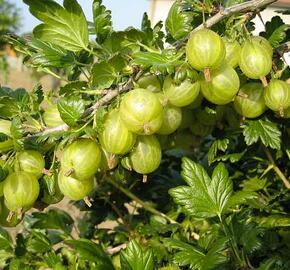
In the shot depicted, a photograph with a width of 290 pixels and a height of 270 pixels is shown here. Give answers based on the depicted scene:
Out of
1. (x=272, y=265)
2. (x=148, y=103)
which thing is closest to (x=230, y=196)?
(x=272, y=265)

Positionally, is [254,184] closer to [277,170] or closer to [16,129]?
[277,170]

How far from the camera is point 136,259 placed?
0.90 m

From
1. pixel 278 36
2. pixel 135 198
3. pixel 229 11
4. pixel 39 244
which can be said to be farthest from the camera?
pixel 135 198

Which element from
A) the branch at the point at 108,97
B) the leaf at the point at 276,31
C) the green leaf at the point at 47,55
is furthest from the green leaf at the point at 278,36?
the green leaf at the point at 47,55

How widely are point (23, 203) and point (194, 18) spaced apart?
543mm

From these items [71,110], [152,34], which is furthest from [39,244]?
[152,34]

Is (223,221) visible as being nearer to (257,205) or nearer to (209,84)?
(257,205)

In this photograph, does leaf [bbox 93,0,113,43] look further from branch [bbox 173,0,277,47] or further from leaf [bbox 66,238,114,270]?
leaf [bbox 66,238,114,270]

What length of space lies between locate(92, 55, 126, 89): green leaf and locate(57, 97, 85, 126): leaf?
0.20 ft

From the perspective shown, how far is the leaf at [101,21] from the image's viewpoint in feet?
3.04

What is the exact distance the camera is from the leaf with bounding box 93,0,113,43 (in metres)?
0.93

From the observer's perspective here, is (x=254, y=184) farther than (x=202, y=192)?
Yes

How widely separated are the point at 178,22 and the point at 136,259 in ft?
1.66

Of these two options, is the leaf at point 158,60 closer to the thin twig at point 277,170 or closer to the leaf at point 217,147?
the leaf at point 217,147
